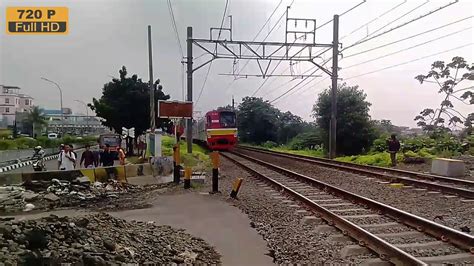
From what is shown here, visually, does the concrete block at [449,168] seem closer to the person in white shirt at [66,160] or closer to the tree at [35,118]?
the person in white shirt at [66,160]

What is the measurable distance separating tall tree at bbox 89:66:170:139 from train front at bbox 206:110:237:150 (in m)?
6.03

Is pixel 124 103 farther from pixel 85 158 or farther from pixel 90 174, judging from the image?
pixel 90 174

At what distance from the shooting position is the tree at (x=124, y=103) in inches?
1421

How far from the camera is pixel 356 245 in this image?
625 centimetres

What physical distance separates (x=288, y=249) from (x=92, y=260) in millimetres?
2753

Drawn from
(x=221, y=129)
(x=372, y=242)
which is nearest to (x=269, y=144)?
(x=221, y=129)

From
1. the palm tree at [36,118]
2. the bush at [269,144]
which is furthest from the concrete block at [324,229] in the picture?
the palm tree at [36,118]

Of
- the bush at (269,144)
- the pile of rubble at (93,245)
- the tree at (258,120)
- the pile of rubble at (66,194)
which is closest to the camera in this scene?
the pile of rubble at (93,245)

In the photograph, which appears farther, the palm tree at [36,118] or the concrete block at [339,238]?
the palm tree at [36,118]

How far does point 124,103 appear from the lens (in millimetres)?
36094

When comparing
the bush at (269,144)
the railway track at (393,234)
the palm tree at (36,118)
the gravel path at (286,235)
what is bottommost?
the bush at (269,144)

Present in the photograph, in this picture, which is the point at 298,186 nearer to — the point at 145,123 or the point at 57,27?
the point at 57,27

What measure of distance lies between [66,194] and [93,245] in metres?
7.83

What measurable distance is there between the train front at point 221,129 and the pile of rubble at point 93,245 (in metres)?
26.0
